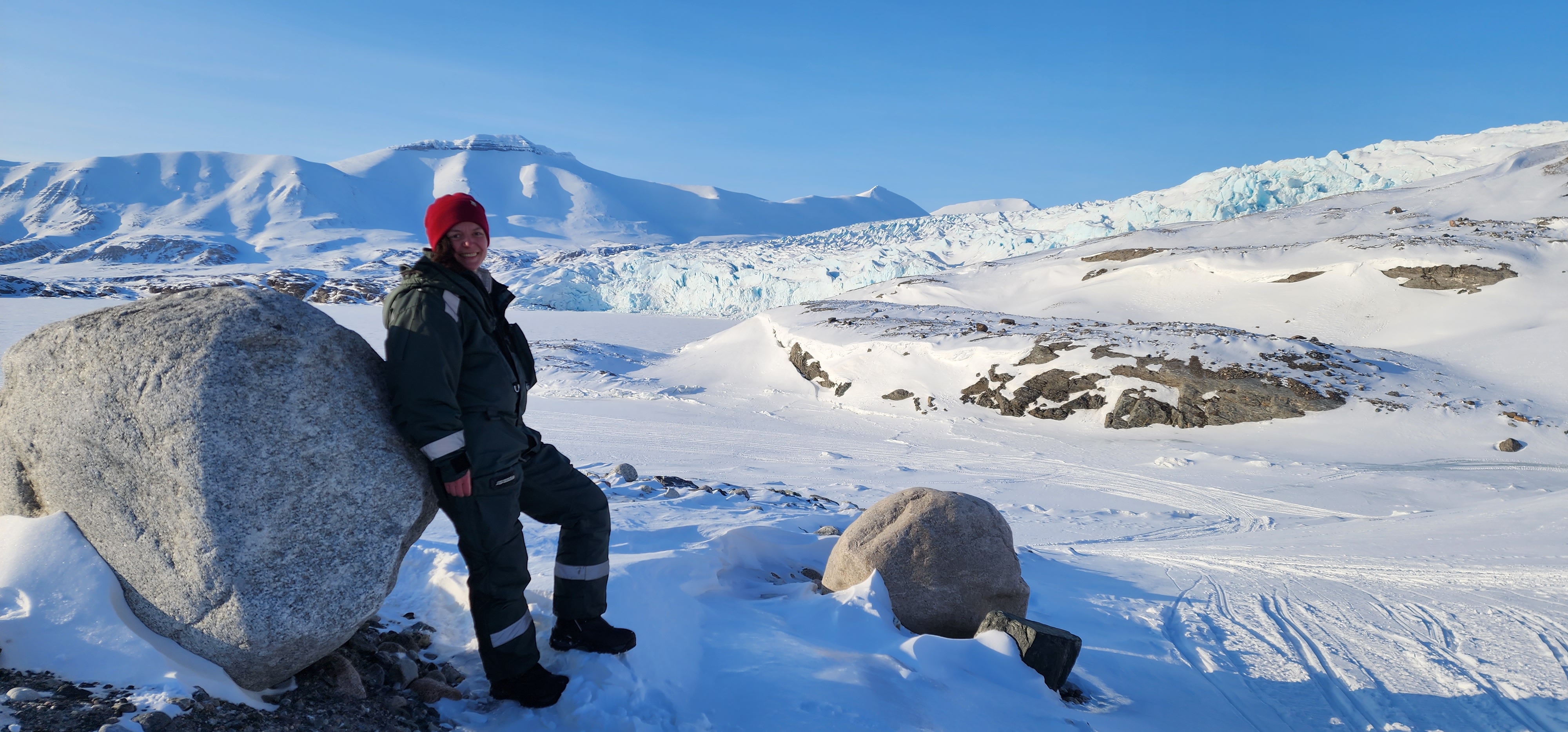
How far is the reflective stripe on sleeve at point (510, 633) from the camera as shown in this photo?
2850mm

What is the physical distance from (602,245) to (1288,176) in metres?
72.0

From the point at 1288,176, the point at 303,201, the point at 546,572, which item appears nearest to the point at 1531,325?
the point at 546,572

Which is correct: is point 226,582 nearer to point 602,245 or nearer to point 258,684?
point 258,684

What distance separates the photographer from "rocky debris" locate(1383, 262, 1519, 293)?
55.2 feet

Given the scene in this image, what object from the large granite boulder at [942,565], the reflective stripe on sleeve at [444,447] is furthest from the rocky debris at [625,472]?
the reflective stripe on sleeve at [444,447]

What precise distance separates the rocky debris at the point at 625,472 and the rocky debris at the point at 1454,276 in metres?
18.9

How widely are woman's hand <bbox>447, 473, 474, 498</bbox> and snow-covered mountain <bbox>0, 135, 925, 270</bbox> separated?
80.5 m

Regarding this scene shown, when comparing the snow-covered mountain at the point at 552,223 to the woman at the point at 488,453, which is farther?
the snow-covered mountain at the point at 552,223

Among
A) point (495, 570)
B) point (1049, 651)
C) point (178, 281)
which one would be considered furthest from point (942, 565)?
point (178, 281)

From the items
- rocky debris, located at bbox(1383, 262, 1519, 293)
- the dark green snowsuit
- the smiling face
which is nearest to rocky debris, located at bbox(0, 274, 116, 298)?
the smiling face

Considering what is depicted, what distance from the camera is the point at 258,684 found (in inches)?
100

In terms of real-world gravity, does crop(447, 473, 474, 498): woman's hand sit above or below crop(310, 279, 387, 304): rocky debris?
above

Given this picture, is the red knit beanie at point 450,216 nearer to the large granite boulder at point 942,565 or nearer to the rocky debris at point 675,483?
the large granite boulder at point 942,565

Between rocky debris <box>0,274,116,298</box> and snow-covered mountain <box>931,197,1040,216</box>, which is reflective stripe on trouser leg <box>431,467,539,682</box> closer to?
rocky debris <box>0,274,116,298</box>
